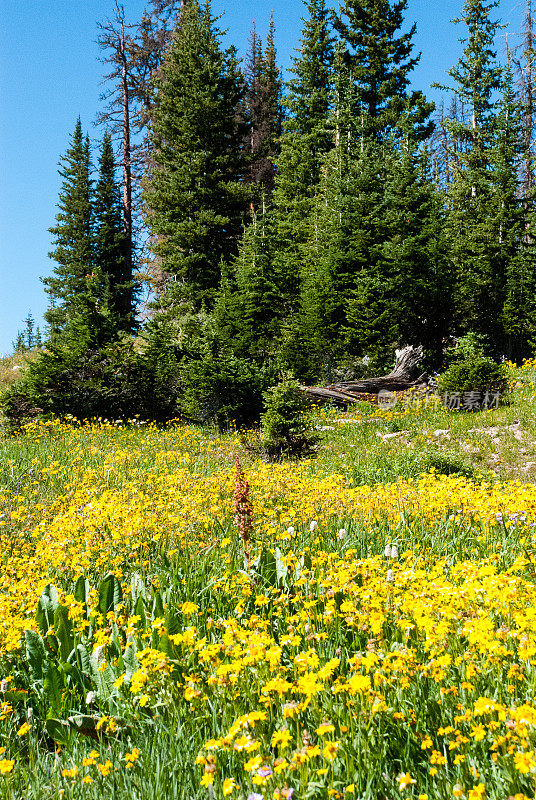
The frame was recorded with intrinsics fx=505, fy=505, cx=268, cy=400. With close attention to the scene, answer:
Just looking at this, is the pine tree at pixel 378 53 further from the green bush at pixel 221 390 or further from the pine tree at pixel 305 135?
the green bush at pixel 221 390

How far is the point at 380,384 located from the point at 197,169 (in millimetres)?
11228

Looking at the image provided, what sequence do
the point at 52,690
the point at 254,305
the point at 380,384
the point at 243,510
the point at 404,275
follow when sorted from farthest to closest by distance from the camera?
the point at 254,305 → the point at 404,275 → the point at 380,384 → the point at 243,510 → the point at 52,690

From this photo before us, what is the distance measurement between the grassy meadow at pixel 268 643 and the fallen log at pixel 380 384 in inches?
281

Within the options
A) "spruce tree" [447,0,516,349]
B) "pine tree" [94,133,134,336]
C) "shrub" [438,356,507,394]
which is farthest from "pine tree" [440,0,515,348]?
"pine tree" [94,133,134,336]

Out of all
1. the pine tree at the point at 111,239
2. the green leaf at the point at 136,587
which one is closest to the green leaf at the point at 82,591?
the green leaf at the point at 136,587

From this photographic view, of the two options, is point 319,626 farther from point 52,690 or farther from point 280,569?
point 52,690

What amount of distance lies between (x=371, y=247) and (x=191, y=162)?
846 cm

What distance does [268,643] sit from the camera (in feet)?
6.85

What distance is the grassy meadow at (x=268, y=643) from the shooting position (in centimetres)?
169

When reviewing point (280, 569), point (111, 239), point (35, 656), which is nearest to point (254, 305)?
point (111, 239)

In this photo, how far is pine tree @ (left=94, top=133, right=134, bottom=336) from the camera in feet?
72.3

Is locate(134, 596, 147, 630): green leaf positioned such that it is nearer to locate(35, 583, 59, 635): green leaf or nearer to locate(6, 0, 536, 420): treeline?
locate(35, 583, 59, 635): green leaf

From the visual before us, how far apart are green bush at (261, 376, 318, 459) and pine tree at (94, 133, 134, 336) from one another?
46.0 ft

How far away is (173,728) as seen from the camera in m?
2.02
